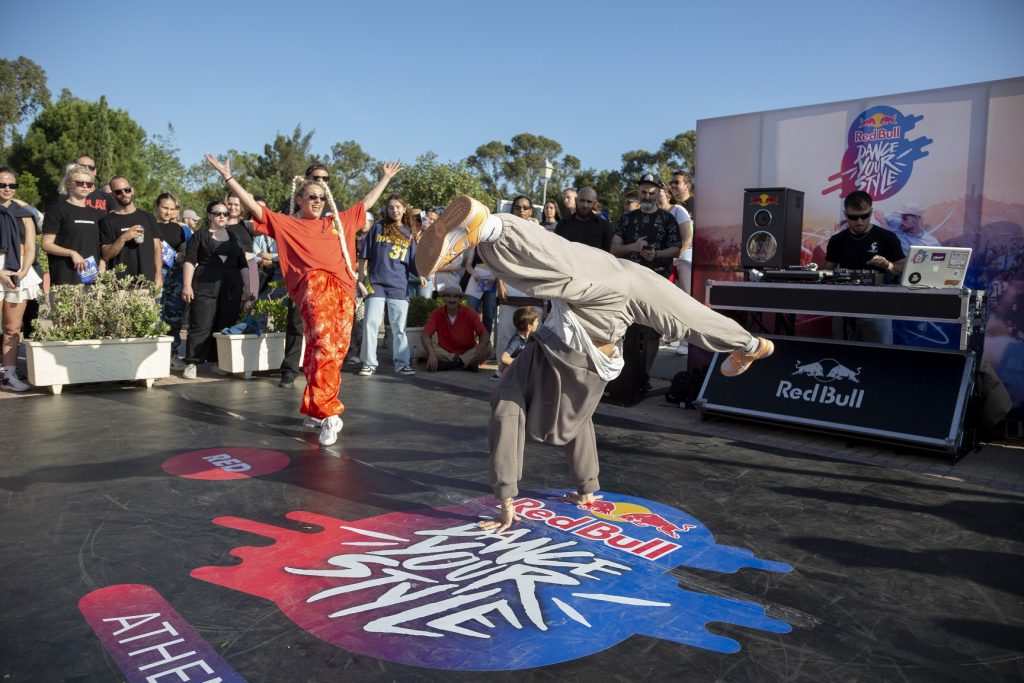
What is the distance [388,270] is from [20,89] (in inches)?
1758

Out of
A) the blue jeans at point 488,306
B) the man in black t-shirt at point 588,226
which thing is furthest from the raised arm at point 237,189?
the blue jeans at point 488,306

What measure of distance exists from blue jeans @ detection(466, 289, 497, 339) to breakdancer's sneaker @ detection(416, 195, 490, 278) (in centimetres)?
592

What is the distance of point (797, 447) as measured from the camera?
5141 mm

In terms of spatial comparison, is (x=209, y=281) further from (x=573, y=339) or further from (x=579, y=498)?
(x=573, y=339)

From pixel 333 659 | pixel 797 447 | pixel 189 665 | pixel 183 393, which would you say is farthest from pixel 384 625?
pixel 183 393

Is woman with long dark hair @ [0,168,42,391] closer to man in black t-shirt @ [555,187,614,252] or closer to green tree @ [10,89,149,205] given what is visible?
man in black t-shirt @ [555,187,614,252]

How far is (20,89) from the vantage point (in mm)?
41375

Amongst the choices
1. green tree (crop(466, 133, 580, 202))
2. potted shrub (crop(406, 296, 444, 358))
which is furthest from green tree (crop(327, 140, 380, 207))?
potted shrub (crop(406, 296, 444, 358))

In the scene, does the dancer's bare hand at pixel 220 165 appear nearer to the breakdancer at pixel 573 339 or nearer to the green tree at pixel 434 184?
the breakdancer at pixel 573 339

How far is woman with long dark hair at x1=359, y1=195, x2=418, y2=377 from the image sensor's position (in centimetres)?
789

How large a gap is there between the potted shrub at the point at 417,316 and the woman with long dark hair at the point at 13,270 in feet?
12.5

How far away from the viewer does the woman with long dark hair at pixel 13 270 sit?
613 cm

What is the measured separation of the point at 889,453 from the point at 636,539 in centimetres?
267

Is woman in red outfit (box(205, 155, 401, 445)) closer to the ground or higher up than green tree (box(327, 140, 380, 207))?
closer to the ground
